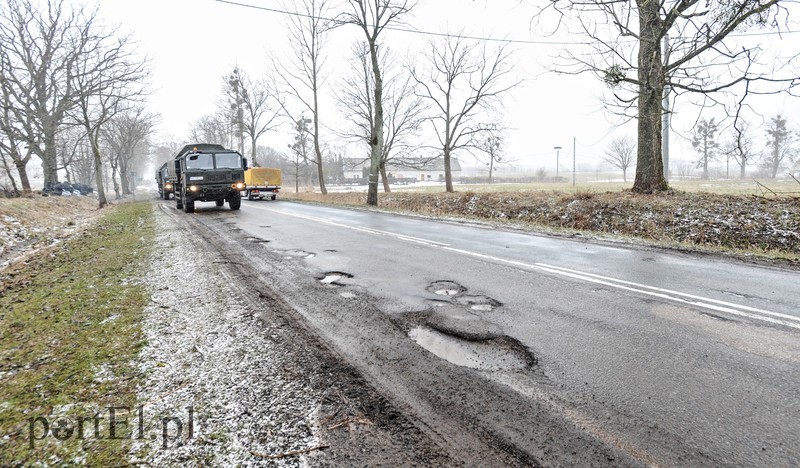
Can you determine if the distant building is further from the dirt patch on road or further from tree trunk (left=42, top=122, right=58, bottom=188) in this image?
the dirt patch on road

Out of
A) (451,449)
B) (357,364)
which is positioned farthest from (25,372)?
(451,449)

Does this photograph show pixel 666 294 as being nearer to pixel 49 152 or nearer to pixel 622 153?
pixel 49 152

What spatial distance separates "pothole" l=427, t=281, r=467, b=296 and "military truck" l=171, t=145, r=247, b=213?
1406 cm

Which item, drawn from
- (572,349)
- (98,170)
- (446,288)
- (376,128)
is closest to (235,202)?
(376,128)

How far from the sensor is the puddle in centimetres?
285

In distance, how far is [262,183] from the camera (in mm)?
27703

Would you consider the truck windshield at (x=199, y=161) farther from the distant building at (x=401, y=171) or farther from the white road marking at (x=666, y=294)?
the distant building at (x=401, y=171)

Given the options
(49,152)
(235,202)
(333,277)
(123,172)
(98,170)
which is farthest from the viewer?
(123,172)

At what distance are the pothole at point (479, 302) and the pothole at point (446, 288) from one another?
0.21m

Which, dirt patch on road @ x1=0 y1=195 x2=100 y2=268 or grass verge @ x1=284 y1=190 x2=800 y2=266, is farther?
dirt patch on road @ x1=0 y1=195 x2=100 y2=268

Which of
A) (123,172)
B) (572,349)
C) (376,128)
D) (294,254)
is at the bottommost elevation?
(572,349)

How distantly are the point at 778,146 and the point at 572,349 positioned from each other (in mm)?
92121

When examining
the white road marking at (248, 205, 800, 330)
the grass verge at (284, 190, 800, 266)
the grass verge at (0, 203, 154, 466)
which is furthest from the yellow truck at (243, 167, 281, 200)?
the white road marking at (248, 205, 800, 330)

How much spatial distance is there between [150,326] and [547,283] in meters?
4.40
